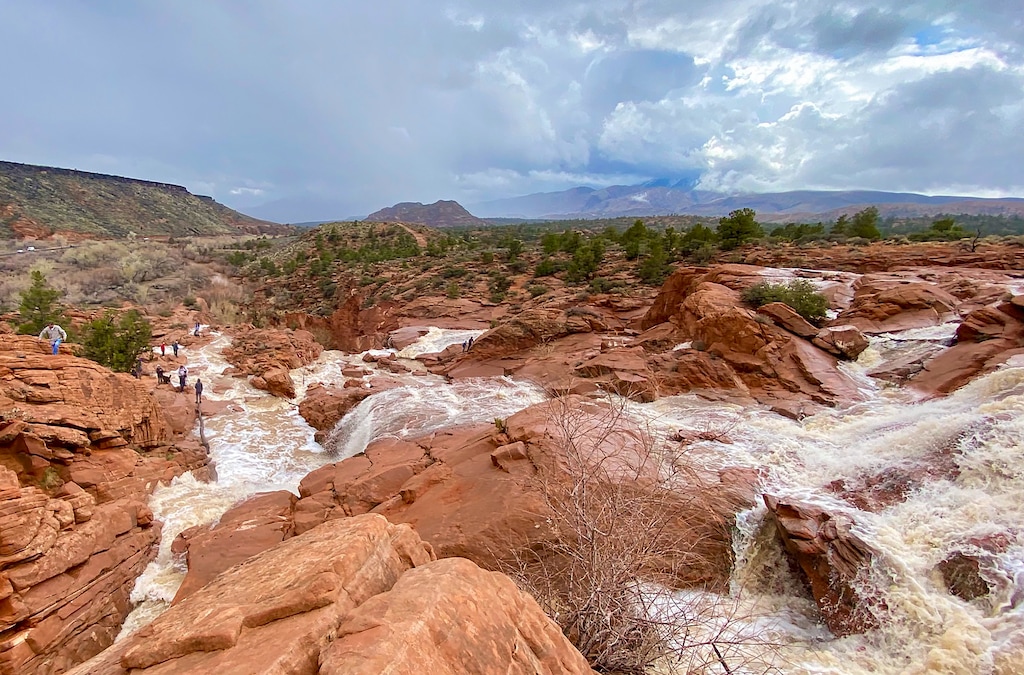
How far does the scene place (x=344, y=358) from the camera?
1956 centimetres

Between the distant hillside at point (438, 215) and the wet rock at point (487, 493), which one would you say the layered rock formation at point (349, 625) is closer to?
the wet rock at point (487, 493)

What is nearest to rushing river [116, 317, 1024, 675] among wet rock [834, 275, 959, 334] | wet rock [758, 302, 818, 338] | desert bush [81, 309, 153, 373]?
wet rock [834, 275, 959, 334]

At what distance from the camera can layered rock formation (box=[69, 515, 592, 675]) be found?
2195 millimetres

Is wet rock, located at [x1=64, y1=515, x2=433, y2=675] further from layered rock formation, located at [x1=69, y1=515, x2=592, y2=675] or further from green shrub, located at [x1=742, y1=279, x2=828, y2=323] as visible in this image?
green shrub, located at [x1=742, y1=279, x2=828, y2=323]

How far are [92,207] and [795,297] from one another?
80.4m

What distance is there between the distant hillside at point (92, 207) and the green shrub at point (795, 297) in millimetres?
63990

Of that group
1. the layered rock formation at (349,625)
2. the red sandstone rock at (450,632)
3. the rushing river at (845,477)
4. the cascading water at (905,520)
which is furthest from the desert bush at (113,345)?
the red sandstone rock at (450,632)

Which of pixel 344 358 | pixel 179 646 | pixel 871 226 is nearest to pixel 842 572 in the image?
pixel 179 646

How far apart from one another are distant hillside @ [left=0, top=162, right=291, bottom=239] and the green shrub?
210 feet

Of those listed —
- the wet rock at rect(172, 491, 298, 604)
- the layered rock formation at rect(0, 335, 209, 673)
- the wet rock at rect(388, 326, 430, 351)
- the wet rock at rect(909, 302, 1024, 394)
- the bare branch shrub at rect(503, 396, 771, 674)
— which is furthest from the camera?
the wet rock at rect(388, 326, 430, 351)

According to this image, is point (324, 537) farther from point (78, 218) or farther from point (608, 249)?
point (78, 218)

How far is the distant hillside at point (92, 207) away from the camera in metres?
51.5

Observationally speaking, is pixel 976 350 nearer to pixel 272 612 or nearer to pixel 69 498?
pixel 272 612

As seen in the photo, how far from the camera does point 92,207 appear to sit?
6169 cm
